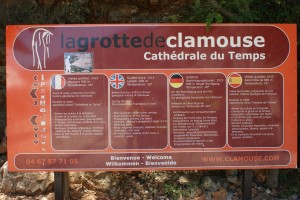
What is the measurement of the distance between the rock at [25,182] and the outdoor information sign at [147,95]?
689 millimetres

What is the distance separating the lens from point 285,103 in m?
4.28

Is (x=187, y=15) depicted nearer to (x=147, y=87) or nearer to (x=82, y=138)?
(x=147, y=87)

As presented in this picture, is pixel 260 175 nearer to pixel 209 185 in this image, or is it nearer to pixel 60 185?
pixel 209 185

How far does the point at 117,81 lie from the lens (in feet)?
13.8

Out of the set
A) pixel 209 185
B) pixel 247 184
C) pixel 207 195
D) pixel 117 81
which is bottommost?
pixel 207 195

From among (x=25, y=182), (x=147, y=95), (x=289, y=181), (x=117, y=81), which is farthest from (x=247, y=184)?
(x=25, y=182)

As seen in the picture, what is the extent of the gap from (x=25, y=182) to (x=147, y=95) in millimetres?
2056

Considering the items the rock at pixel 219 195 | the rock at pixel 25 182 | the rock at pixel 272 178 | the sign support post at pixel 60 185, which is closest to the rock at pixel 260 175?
the rock at pixel 272 178

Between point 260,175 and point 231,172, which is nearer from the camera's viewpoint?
point 231,172

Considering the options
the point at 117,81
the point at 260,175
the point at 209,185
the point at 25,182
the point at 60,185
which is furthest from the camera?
the point at 260,175

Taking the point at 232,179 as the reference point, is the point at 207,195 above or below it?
below

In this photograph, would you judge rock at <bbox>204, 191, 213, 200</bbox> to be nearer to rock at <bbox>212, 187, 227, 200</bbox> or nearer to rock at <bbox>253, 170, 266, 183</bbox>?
rock at <bbox>212, 187, 227, 200</bbox>

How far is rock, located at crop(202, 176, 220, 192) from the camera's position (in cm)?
502

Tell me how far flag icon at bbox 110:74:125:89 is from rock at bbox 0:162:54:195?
5.36 ft
